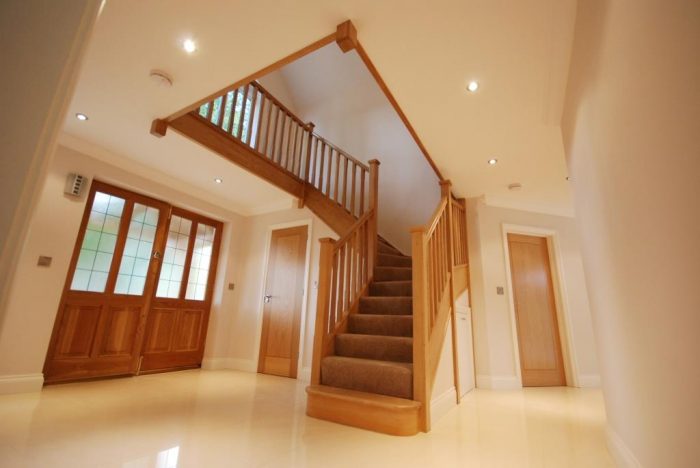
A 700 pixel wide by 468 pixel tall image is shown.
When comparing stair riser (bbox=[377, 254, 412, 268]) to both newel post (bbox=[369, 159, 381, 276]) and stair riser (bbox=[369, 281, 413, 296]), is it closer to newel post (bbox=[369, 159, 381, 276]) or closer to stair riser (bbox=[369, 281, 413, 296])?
newel post (bbox=[369, 159, 381, 276])

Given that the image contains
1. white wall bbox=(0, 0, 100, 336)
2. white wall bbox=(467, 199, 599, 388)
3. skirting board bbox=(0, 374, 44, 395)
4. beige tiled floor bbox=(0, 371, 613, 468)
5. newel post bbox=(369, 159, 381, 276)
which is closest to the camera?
white wall bbox=(0, 0, 100, 336)

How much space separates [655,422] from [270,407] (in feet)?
8.20

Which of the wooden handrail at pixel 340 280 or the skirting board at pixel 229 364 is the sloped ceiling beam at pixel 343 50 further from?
the skirting board at pixel 229 364

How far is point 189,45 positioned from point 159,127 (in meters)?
1.19

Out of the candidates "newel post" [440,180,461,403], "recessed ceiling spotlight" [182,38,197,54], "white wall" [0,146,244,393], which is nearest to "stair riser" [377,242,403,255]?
"newel post" [440,180,461,403]

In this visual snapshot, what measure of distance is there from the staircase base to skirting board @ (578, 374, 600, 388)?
3.16 meters

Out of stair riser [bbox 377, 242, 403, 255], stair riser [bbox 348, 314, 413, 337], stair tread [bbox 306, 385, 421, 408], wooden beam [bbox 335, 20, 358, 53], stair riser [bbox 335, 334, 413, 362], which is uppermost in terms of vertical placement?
wooden beam [bbox 335, 20, 358, 53]

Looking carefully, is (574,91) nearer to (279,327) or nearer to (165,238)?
(279,327)

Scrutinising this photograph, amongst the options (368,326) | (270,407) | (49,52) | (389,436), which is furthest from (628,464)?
(49,52)

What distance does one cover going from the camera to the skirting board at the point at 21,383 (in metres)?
2.84

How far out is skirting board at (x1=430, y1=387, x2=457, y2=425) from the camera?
95.2 inches

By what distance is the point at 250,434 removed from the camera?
2.07 meters

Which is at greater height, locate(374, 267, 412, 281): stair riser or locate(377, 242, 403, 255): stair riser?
locate(377, 242, 403, 255): stair riser

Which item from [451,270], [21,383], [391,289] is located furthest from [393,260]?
[21,383]
